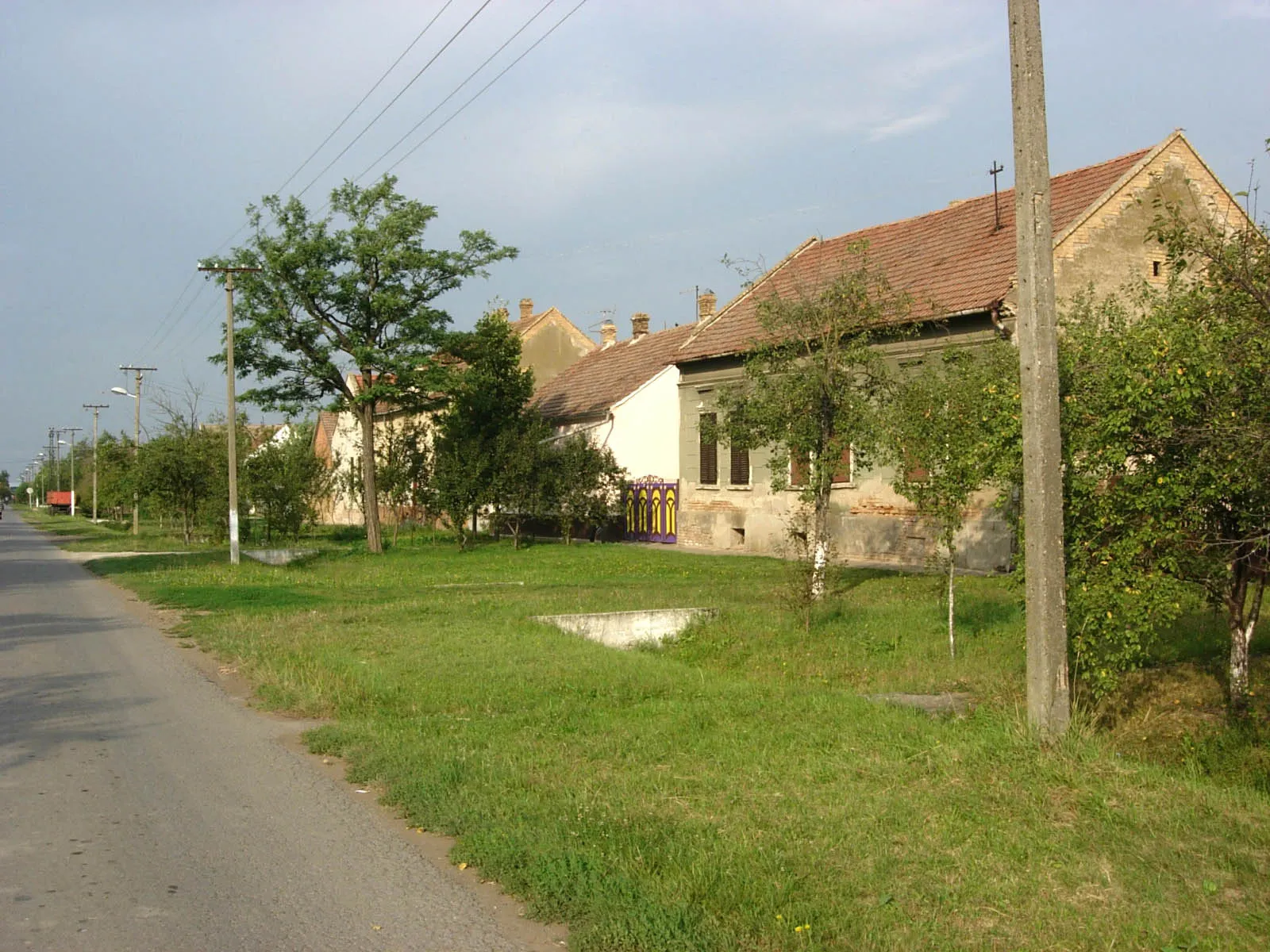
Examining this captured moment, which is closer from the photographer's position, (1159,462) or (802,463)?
(1159,462)

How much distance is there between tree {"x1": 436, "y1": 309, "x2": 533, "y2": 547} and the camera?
109ft

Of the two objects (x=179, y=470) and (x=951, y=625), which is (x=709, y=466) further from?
(x=179, y=470)

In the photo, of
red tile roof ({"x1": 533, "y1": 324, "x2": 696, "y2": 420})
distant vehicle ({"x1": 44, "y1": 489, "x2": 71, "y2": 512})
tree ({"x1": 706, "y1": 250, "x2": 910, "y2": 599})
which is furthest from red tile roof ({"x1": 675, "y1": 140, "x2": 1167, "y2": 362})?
distant vehicle ({"x1": 44, "y1": 489, "x2": 71, "y2": 512})

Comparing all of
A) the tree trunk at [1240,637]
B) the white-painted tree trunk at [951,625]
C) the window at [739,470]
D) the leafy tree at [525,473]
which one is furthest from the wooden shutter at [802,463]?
the leafy tree at [525,473]

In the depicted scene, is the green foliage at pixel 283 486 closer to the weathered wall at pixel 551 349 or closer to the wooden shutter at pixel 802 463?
the weathered wall at pixel 551 349

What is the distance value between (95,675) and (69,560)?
24.9m

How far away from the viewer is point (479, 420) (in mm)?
35719

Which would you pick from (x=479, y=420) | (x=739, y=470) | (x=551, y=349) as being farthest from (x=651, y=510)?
(x=551, y=349)

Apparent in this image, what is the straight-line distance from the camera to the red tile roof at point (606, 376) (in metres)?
39.8

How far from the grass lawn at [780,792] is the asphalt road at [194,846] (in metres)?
0.39

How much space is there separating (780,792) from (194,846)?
11.6 feet

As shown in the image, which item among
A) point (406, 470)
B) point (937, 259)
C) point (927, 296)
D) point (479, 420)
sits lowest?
point (406, 470)

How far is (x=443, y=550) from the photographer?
34.2 m

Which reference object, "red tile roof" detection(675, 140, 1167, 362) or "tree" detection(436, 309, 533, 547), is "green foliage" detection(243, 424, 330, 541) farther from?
"red tile roof" detection(675, 140, 1167, 362)
